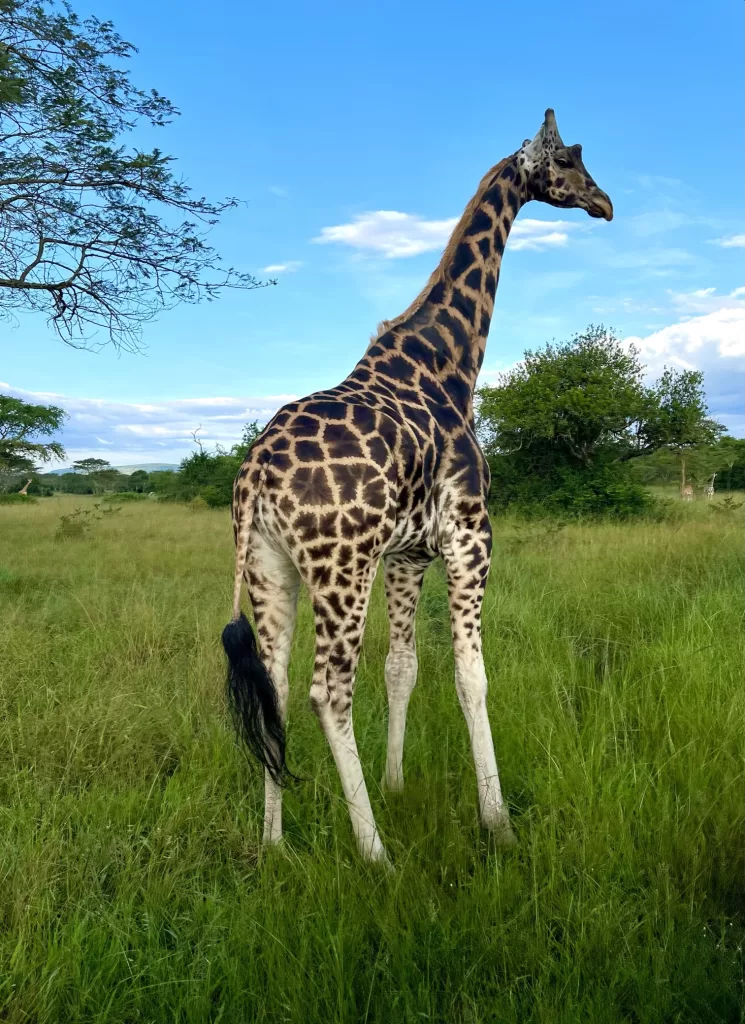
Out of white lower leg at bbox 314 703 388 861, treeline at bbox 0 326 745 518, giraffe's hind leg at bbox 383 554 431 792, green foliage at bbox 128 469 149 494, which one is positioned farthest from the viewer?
green foliage at bbox 128 469 149 494

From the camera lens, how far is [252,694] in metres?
2.89

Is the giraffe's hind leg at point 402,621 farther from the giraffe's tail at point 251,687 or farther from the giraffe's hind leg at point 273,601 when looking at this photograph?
the giraffe's tail at point 251,687

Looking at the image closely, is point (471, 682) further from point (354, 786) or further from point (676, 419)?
point (676, 419)

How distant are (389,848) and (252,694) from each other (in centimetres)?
90

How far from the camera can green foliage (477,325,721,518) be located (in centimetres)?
1917

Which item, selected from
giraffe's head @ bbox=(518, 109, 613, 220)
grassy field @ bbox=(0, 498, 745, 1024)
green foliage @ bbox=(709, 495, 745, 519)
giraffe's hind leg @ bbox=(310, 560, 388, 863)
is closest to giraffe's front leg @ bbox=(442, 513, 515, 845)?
grassy field @ bbox=(0, 498, 745, 1024)

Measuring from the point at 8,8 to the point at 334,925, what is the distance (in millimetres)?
11120

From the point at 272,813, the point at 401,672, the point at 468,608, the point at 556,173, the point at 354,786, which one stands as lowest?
the point at 272,813

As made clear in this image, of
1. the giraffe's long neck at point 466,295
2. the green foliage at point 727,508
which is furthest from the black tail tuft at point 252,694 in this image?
the green foliage at point 727,508

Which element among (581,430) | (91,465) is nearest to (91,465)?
(91,465)

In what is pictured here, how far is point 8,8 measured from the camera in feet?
28.4

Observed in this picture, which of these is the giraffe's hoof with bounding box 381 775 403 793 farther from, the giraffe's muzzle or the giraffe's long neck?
the giraffe's muzzle

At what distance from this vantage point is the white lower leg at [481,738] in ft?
9.92

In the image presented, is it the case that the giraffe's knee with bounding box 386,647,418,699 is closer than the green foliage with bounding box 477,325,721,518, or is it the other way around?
the giraffe's knee with bounding box 386,647,418,699
